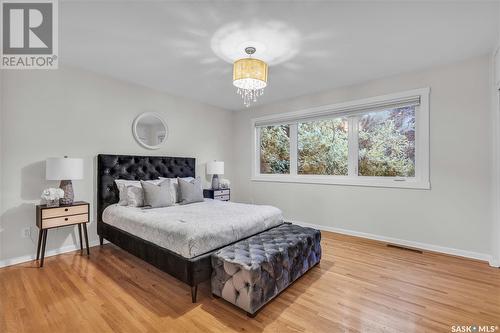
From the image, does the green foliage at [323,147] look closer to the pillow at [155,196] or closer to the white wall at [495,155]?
the white wall at [495,155]

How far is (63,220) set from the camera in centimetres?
278

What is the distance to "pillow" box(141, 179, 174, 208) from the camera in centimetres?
316

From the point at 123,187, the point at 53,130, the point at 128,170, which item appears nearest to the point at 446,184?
the point at 123,187

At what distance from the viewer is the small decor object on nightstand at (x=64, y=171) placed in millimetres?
2691

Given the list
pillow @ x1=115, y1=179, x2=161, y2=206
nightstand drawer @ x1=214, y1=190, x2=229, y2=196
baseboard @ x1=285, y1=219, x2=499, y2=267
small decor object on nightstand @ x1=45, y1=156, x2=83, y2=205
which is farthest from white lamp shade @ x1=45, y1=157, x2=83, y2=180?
baseboard @ x1=285, y1=219, x2=499, y2=267

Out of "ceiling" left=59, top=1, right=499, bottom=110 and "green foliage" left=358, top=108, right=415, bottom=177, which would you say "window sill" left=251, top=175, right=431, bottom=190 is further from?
"ceiling" left=59, top=1, right=499, bottom=110

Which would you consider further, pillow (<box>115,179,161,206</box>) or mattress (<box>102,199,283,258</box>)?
pillow (<box>115,179,161,206</box>)

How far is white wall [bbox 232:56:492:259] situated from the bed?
1.61 meters

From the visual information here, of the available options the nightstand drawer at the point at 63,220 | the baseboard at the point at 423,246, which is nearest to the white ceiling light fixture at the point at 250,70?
the nightstand drawer at the point at 63,220

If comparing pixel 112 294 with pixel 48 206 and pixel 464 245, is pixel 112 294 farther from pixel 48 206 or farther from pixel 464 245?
pixel 464 245

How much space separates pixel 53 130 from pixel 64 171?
682mm

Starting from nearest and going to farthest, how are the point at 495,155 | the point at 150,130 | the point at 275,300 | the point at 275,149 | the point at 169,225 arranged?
the point at 275,300
the point at 169,225
the point at 495,155
the point at 150,130
the point at 275,149

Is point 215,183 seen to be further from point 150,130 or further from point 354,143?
point 354,143

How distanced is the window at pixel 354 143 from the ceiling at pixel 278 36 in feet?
1.81
